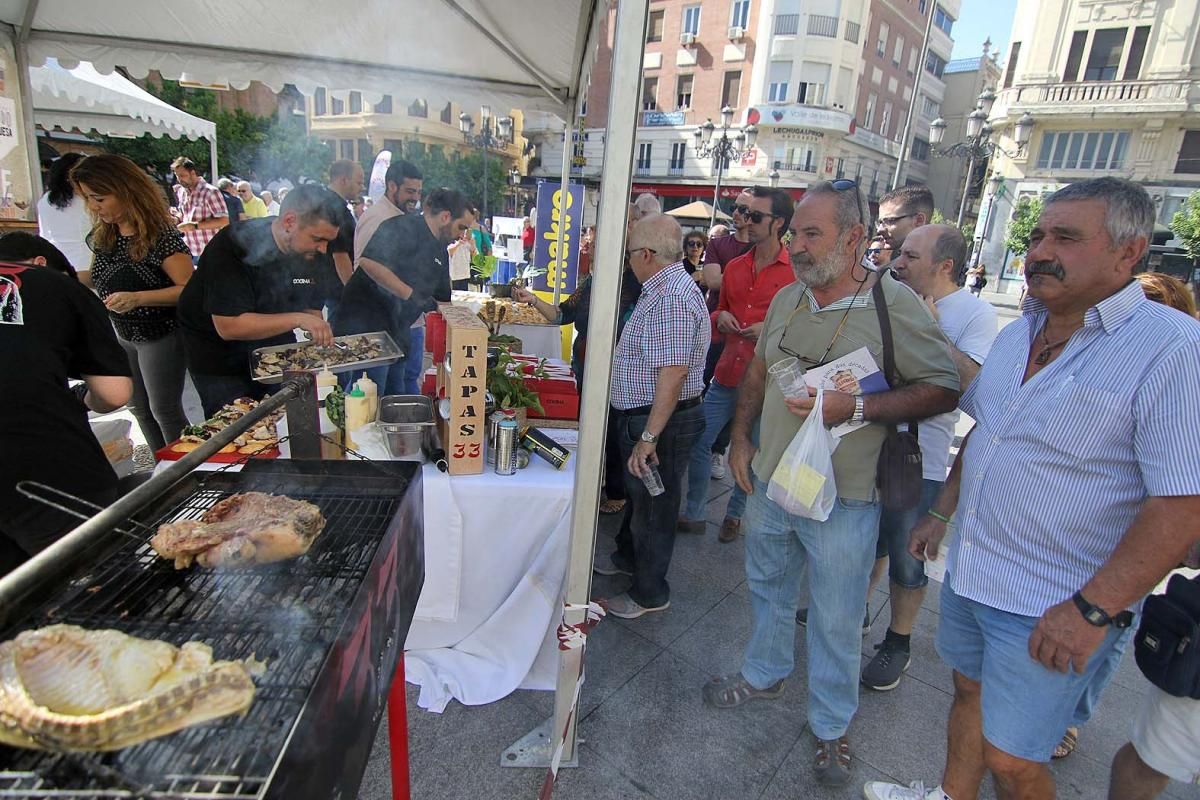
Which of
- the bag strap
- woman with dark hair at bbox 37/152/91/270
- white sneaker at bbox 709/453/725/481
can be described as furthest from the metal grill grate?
woman with dark hair at bbox 37/152/91/270

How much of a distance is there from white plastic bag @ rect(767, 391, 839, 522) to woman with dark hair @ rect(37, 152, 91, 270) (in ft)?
16.9

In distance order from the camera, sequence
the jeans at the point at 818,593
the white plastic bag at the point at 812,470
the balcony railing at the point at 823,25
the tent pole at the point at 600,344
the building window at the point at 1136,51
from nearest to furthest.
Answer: the tent pole at the point at 600,344 → the white plastic bag at the point at 812,470 → the jeans at the point at 818,593 → the building window at the point at 1136,51 → the balcony railing at the point at 823,25

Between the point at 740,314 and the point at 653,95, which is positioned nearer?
the point at 740,314

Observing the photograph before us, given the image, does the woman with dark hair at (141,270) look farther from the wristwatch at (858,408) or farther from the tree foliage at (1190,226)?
the tree foliage at (1190,226)

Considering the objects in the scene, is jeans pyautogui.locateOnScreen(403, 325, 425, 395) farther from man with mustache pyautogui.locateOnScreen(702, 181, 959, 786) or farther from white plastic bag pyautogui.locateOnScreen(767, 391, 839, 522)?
white plastic bag pyautogui.locateOnScreen(767, 391, 839, 522)

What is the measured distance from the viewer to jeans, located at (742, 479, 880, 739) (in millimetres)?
2033

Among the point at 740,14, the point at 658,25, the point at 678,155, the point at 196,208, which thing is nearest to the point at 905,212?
the point at 196,208

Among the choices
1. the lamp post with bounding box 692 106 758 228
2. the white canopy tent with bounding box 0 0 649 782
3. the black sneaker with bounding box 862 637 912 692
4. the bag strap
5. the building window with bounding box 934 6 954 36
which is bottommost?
the black sneaker with bounding box 862 637 912 692

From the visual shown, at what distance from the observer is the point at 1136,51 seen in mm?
25609

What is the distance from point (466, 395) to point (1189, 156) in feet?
117

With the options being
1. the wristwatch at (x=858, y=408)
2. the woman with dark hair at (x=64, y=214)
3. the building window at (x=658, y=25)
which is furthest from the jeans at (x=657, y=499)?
the building window at (x=658, y=25)

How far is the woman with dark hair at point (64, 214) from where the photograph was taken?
13.9ft

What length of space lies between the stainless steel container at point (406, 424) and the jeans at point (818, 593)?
1383 mm

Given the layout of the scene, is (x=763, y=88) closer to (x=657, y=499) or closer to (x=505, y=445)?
(x=657, y=499)
